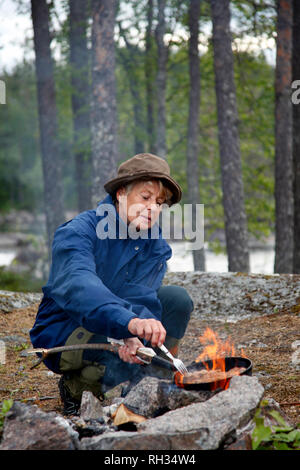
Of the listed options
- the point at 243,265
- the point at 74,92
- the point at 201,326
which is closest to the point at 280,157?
the point at 243,265

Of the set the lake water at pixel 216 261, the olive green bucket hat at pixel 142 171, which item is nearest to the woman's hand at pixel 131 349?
the olive green bucket hat at pixel 142 171

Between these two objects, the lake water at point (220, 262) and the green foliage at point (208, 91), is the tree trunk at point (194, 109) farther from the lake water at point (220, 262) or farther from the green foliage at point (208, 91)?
the lake water at point (220, 262)

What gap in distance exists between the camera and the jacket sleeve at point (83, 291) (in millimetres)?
2629

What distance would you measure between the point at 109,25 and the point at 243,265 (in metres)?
5.23

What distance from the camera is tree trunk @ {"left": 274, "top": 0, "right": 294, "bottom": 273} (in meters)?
9.48

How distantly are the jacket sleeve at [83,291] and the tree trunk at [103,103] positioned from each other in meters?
5.20

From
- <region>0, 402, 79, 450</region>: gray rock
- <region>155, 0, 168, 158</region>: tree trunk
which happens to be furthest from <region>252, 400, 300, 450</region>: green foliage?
<region>155, 0, 168, 158</region>: tree trunk

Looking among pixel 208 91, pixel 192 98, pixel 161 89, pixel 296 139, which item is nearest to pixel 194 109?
pixel 192 98

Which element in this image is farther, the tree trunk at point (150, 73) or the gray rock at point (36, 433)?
the tree trunk at point (150, 73)

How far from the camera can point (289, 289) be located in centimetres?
577

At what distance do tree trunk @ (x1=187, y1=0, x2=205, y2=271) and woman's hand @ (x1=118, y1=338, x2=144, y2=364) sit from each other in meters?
10.2

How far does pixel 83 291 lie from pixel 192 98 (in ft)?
36.6

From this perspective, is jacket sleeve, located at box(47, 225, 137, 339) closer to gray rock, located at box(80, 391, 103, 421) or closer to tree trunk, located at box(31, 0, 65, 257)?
gray rock, located at box(80, 391, 103, 421)
